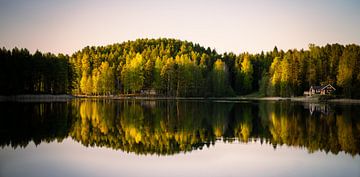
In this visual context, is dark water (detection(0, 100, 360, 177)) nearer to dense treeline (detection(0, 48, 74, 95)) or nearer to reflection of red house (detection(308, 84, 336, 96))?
dense treeline (detection(0, 48, 74, 95))

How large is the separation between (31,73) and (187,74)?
42161 millimetres

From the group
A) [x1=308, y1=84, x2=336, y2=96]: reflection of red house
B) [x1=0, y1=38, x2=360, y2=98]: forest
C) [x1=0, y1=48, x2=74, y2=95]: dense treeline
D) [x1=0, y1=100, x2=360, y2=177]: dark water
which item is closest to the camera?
[x1=0, y1=100, x2=360, y2=177]: dark water

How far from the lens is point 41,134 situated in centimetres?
2767

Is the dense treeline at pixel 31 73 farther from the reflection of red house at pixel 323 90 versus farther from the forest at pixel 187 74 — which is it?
the reflection of red house at pixel 323 90

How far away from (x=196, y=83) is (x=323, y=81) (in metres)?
34.2

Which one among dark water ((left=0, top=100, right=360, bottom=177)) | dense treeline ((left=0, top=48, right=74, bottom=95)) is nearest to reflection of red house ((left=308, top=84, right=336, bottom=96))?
dense treeline ((left=0, top=48, right=74, bottom=95))

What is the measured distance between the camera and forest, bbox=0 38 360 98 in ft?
295

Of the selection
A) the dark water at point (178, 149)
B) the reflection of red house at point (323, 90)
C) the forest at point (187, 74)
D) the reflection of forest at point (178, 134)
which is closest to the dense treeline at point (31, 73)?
the forest at point (187, 74)

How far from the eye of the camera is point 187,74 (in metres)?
112

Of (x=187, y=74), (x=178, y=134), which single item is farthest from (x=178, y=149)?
(x=187, y=74)

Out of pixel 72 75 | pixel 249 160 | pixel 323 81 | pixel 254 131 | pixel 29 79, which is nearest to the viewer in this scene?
pixel 249 160

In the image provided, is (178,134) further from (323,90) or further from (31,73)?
(323,90)

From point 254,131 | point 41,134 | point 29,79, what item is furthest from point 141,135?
point 29,79

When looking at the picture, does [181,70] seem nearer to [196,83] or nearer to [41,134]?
[196,83]
